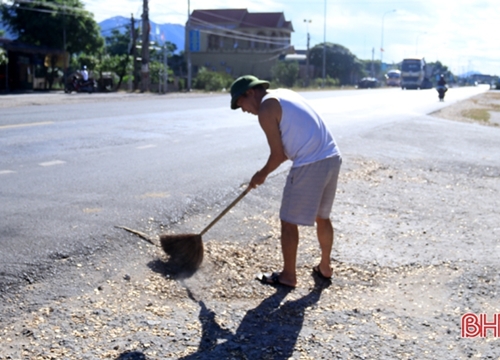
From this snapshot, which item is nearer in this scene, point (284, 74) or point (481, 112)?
point (481, 112)

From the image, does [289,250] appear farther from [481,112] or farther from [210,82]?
[210,82]

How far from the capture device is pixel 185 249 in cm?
493

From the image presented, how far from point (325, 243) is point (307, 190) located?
0.62 m

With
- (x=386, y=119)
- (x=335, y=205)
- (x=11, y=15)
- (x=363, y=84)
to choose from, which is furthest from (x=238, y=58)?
(x=335, y=205)

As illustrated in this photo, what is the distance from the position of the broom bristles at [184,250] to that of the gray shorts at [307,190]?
0.86 metres

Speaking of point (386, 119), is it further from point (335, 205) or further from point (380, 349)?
point (380, 349)

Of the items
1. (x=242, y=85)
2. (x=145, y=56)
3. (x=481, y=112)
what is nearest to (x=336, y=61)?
(x=145, y=56)

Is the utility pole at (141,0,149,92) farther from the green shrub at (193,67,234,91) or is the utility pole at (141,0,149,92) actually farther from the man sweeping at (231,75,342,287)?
the man sweeping at (231,75,342,287)

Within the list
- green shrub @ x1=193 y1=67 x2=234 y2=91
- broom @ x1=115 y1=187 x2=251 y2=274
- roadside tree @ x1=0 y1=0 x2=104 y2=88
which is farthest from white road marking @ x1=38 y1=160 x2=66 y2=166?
green shrub @ x1=193 y1=67 x2=234 y2=91

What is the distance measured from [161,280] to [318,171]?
4.42 feet

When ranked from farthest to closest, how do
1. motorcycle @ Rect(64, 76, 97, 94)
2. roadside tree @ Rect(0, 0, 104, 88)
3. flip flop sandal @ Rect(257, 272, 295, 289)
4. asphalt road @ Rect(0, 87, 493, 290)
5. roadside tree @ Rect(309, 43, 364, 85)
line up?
roadside tree @ Rect(309, 43, 364, 85) → roadside tree @ Rect(0, 0, 104, 88) → motorcycle @ Rect(64, 76, 97, 94) → asphalt road @ Rect(0, 87, 493, 290) → flip flop sandal @ Rect(257, 272, 295, 289)

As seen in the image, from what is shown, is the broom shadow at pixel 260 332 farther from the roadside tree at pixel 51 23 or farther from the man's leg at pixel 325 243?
the roadside tree at pixel 51 23

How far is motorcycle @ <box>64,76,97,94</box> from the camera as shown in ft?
117

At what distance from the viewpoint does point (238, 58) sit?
71.2 m
